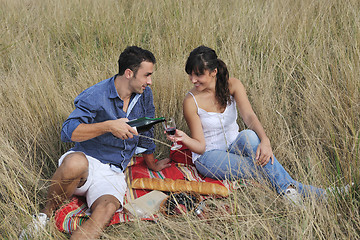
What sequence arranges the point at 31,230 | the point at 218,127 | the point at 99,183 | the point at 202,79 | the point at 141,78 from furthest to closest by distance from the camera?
the point at 218,127
the point at 202,79
the point at 141,78
the point at 99,183
the point at 31,230

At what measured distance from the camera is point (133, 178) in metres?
3.64

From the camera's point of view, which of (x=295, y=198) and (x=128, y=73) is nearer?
(x=295, y=198)

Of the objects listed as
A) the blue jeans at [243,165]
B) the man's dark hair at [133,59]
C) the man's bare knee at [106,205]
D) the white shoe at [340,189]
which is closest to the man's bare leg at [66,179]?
the man's bare knee at [106,205]

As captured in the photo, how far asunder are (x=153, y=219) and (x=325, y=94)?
2294 mm

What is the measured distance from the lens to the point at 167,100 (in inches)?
171

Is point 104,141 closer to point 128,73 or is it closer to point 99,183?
point 99,183

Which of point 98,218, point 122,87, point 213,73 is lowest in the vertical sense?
point 98,218

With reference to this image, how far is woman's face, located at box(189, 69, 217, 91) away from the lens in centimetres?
354

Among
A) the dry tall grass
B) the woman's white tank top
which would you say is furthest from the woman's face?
the dry tall grass

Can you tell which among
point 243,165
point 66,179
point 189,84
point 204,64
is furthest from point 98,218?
point 189,84

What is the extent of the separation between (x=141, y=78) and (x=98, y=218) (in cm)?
124

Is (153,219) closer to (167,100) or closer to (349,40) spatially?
(167,100)

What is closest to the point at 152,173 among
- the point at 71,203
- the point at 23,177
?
the point at 71,203

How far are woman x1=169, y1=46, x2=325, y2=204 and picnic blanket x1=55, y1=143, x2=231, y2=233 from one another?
0.47ft
